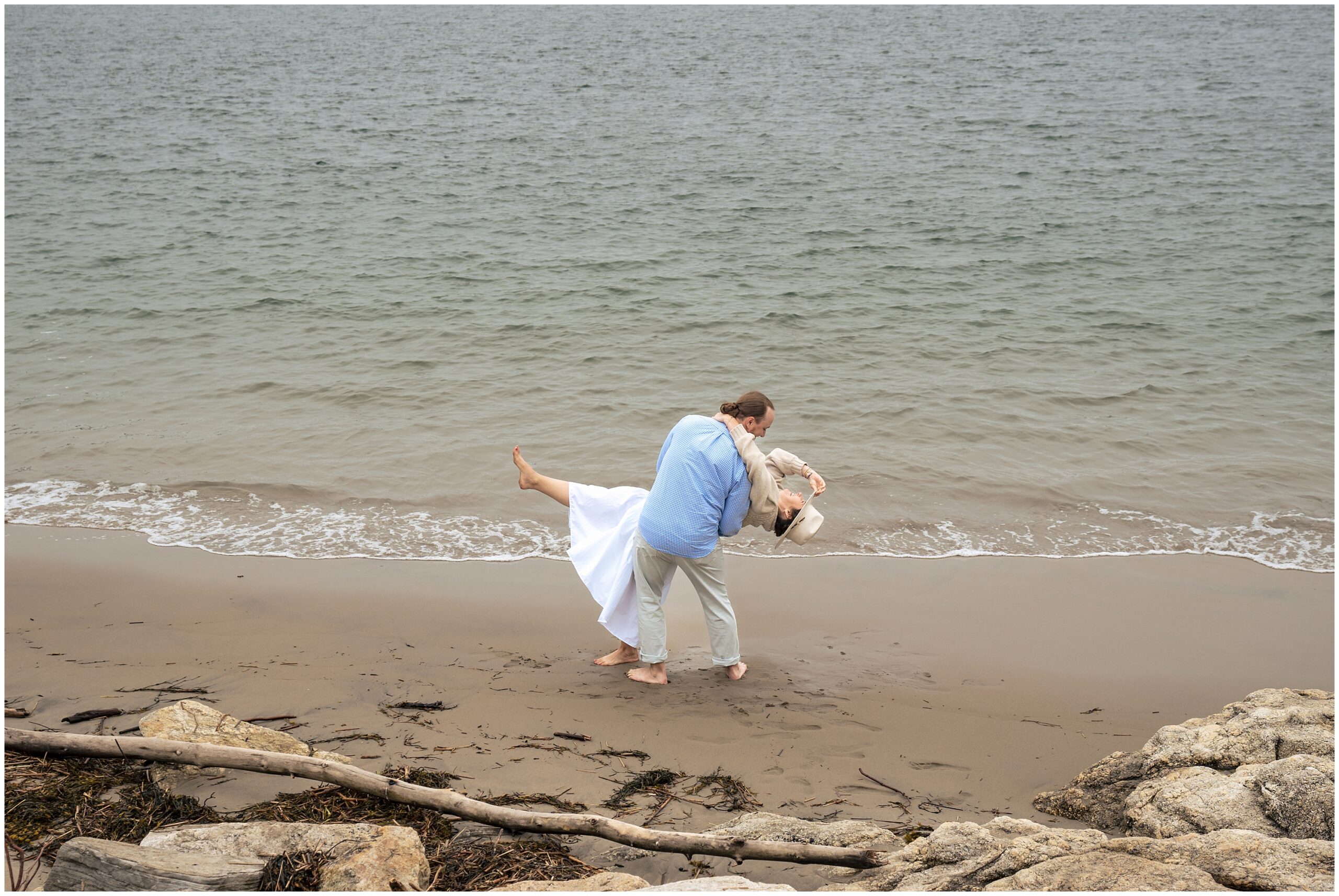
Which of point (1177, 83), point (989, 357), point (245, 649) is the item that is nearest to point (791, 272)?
point (989, 357)

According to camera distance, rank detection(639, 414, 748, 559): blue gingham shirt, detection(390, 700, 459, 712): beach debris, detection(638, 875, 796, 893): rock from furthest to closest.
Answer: detection(639, 414, 748, 559): blue gingham shirt < detection(390, 700, 459, 712): beach debris < detection(638, 875, 796, 893): rock

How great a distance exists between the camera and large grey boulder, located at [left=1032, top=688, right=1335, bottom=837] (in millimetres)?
2633

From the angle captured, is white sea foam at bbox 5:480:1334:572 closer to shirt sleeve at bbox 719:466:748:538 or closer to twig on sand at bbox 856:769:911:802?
shirt sleeve at bbox 719:466:748:538

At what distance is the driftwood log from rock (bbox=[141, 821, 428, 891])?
21 cm

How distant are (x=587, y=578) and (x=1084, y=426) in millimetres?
6497

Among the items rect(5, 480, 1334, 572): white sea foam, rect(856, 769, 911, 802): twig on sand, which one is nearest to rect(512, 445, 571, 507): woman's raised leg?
rect(5, 480, 1334, 572): white sea foam

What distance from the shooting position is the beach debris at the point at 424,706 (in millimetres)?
3924

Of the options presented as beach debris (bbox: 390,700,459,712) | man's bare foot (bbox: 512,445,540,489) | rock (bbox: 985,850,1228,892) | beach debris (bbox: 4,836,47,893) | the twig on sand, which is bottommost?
the twig on sand

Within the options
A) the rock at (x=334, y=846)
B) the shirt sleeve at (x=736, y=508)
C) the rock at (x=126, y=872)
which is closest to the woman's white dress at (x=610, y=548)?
the shirt sleeve at (x=736, y=508)

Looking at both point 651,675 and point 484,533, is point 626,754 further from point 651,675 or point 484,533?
point 484,533

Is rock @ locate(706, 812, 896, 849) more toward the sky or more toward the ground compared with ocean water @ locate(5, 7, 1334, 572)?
more toward the ground

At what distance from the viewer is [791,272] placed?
49.1ft

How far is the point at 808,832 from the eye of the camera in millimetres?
2805

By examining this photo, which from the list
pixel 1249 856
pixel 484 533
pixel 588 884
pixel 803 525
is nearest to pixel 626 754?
pixel 588 884
